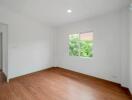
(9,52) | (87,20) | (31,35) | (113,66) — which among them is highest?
(87,20)

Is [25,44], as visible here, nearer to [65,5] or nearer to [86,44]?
[65,5]

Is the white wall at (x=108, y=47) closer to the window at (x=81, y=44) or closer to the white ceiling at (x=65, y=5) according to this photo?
the window at (x=81, y=44)

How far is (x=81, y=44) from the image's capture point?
4.23 meters

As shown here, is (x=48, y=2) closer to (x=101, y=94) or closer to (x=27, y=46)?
(x=27, y=46)

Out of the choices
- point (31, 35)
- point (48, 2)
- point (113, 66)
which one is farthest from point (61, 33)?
point (113, 66)

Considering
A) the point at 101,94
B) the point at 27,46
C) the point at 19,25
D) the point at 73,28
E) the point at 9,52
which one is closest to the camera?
the point at 101,94

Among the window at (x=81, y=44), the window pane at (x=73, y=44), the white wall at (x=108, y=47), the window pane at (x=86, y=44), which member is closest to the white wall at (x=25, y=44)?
the window pane at (x=73, y=44)

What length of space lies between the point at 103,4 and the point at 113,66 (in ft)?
7.09

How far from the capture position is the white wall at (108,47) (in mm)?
2780

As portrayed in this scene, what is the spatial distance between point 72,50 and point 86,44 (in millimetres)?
953

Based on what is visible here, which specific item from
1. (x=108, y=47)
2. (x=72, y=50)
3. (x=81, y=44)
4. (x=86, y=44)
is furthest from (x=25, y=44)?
(x=108, y=47)

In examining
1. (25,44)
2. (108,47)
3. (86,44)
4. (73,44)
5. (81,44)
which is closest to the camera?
(108,47)

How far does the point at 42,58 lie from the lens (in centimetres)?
469

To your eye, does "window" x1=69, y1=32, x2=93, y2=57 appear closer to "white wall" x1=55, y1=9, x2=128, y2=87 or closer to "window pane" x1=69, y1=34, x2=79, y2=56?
"window pane" x1=69, y1=34, x2=79, y2=56
